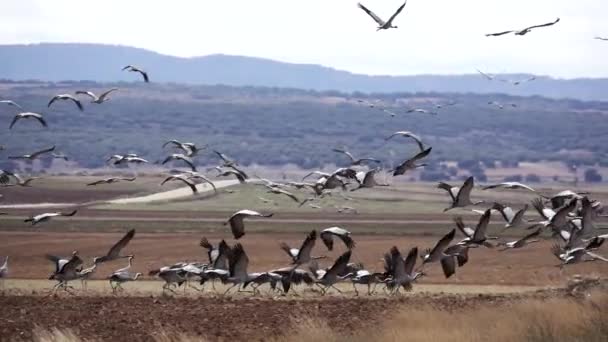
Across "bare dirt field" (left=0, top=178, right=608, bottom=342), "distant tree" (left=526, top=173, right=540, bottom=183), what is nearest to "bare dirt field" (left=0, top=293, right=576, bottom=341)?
"bare dirt field" (left=0, top=178, right=608, bottom=342)

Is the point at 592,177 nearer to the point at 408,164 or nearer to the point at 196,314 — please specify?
the point at 408,164

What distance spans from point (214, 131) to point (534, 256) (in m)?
137

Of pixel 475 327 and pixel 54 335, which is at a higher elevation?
Result: pixel 54 335

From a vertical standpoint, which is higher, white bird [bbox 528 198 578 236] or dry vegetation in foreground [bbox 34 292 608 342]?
white bird [bbox 528 198 578 236]

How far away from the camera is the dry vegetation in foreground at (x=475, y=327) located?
20103 millimetres

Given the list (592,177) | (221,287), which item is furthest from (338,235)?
(592,177)

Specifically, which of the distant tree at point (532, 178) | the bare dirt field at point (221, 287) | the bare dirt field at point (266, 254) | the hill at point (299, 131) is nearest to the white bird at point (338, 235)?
the bare dirt field at point (221, 287)

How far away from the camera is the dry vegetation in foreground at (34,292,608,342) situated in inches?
791

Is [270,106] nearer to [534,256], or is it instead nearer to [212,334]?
[534,256]

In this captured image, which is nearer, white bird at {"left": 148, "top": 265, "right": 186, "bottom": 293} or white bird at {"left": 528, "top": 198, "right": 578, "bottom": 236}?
white bird at {"left": 528, "top": 198, "right": 578, "bottom": 236}

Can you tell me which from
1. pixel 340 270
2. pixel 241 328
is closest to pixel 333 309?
pixel 340 270

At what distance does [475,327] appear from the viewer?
70.9 feet

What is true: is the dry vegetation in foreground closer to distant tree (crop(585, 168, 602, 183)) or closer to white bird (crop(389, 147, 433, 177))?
white bird (crop(389, 147, 433, 177))

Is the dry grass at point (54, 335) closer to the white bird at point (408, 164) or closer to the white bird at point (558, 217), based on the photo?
the white bird at point (408, 164)
